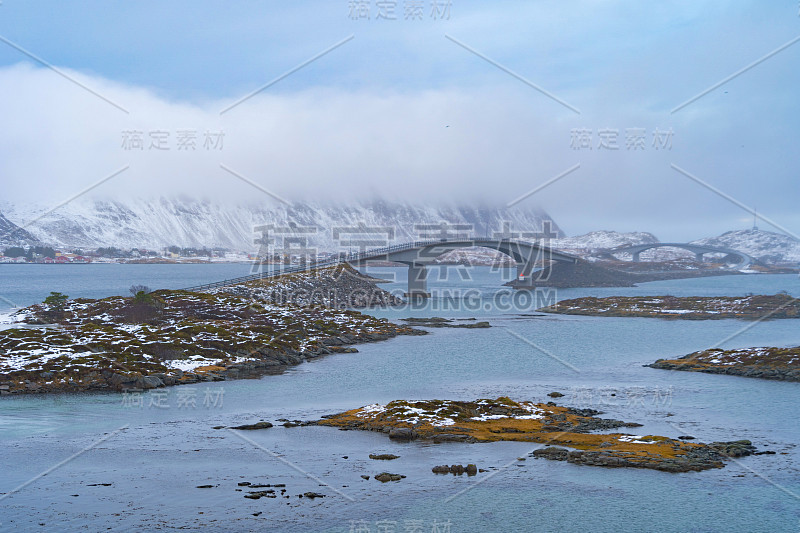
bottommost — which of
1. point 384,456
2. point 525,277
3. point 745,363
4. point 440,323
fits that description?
point 384,456

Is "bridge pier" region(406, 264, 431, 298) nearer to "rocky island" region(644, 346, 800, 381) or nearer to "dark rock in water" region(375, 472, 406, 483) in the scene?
"rocky island" region(644, 346, 800, 381)

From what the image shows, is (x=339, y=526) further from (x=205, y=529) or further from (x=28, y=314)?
(x=28, y=314)

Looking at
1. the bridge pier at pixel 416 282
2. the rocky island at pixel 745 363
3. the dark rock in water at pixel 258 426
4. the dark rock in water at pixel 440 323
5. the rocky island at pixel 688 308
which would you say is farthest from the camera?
the bridge pier at pixel 416 282

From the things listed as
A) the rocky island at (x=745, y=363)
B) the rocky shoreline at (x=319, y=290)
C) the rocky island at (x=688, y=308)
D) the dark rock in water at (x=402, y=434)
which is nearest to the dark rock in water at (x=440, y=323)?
the rocky shoreline at (x=319, y=290)

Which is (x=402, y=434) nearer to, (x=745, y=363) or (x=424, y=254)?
(x=745, y=363)

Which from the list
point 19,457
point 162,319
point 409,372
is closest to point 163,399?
point 19,457

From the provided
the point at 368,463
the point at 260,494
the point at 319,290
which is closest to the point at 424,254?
the point at 319,290

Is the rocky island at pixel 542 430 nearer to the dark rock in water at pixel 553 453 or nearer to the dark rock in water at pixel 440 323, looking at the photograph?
the dark rock in water at pixel 553 453
